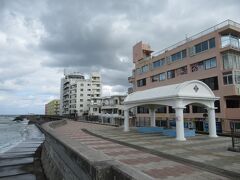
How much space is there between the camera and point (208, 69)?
90.9ft

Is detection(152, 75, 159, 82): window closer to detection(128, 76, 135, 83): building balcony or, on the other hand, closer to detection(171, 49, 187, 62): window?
detection(171, 49, 187, 62): window

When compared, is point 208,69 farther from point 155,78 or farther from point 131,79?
point 131,79

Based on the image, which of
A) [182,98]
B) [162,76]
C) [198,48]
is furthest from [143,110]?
[182,98]

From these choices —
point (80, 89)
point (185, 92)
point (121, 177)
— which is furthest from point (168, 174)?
point (80, 89)

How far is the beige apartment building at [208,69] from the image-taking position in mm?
24697

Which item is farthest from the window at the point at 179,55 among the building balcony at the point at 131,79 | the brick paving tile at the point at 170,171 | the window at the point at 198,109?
the brick paving tile at the point at 170,171

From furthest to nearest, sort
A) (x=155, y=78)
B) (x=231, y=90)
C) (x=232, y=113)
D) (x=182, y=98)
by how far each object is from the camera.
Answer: (x=155, y=78)
(x=232, y=113)
(x=231, y=90)
(x=182, y=98)

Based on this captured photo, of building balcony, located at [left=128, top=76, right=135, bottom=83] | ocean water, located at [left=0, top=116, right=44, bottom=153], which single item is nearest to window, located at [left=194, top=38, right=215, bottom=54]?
building balcony, located at [left=128, top=76, right=135, bottom=83]

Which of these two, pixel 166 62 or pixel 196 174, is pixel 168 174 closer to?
pixel 196 174

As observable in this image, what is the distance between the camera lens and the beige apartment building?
81.0 feet

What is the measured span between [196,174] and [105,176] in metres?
3.85

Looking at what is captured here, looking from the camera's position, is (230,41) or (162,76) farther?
(162,76)

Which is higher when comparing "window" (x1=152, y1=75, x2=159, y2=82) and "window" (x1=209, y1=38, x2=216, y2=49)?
"window" (x1=209, y1=38, x2=216, y2=49)

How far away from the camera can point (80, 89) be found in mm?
91188
